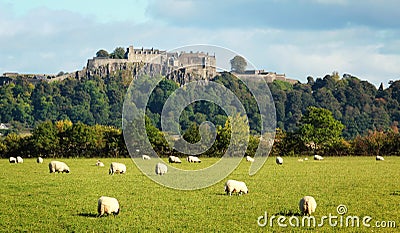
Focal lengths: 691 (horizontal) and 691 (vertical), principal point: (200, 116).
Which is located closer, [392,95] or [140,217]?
[140,217]

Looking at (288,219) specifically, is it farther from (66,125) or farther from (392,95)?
(392,95)

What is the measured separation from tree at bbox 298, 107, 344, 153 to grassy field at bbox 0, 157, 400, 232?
36422 mm

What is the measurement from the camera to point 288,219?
739 inches

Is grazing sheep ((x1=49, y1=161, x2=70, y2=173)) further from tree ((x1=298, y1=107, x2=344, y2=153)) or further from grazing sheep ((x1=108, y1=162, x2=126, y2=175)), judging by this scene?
tree ((x1=298, y1=107, x2=344, y2=153))

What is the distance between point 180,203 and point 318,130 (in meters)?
49.8

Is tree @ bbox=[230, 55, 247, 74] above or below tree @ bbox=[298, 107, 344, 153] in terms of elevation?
above

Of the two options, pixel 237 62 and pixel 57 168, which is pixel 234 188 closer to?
pixel 57 168

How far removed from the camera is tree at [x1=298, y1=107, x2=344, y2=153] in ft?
228

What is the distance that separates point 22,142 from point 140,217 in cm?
4913

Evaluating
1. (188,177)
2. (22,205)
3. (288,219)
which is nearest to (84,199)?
(22,205)

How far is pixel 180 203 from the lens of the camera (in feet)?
73.6

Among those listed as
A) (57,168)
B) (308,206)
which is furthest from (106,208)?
(57,168)

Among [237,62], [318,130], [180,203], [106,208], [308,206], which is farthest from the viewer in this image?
[318,130]

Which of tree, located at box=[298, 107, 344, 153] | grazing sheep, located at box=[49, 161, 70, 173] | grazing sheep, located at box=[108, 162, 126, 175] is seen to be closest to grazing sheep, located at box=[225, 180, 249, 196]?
grazing sheep, located at box=[108, 162, 126, 175]
